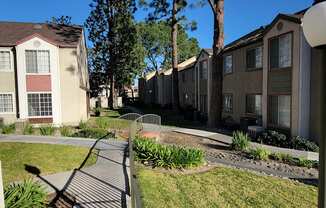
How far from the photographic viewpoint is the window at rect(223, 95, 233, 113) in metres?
23.8

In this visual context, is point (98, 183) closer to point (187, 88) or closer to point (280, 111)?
point (280, 111)

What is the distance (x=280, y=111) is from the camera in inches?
678

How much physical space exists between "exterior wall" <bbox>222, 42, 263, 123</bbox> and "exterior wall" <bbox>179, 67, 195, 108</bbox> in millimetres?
9822

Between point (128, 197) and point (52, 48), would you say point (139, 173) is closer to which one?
point (128, 197)

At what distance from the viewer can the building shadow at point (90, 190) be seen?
727cm

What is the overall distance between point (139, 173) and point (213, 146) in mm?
6722

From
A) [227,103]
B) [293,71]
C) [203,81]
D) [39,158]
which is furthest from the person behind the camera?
[203,81]

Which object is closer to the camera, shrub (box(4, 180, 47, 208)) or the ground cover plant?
shrub (box(4, 180, 47, 208))

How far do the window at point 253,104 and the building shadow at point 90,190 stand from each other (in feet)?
41.0

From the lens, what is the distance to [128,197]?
7.51 m

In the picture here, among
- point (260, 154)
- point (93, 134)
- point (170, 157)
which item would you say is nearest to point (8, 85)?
point (93, 134)

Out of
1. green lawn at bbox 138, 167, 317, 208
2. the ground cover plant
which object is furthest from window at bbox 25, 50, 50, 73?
the ground cover plant

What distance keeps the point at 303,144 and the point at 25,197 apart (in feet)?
42.9

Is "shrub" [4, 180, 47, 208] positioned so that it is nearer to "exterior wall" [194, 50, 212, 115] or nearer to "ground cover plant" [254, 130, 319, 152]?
"ground cover plant" [254, 130, 319, 152]
